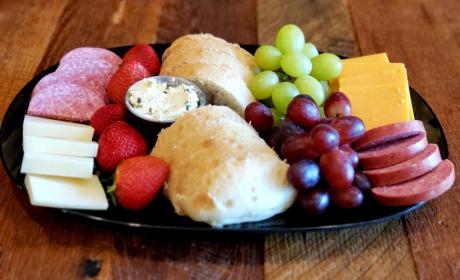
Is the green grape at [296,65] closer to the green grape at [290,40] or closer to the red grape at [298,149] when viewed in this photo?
the green grape at [290,40]

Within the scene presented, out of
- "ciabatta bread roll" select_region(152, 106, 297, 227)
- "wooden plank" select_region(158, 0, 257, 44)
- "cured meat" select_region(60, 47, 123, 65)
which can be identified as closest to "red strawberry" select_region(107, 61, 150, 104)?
"cured meat" select_region(60, 47, 123, 65)

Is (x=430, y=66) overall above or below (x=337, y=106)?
below

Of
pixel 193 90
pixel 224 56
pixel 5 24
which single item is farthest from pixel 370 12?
pixel 5 24

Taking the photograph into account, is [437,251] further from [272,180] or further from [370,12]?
[370,12]

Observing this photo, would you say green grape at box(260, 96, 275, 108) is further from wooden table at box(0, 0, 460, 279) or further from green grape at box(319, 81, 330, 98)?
wooden table at box(0, 0, 460, 279)

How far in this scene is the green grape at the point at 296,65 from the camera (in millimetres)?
1632

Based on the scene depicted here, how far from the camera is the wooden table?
1.25 m

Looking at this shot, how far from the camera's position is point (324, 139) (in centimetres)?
125

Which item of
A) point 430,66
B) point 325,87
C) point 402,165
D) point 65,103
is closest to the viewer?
point 402,165

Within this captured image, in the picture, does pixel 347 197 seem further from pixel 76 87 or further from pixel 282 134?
pixel 76 87

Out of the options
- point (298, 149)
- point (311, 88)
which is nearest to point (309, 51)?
point (311, 88)

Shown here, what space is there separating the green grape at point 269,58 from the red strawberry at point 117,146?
1.56 ft

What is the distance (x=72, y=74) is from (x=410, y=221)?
1.05 metres

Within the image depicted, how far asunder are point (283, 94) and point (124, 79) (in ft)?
1.49
